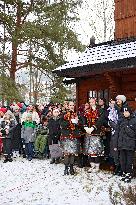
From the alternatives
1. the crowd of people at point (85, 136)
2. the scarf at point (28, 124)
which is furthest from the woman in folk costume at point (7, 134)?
the scarf at point (28, 124)

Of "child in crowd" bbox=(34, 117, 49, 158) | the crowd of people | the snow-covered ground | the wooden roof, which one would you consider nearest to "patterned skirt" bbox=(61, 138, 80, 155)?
the crowd of people

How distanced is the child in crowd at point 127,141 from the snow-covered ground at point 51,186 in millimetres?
366

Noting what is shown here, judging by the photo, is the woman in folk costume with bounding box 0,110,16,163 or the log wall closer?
the log wall

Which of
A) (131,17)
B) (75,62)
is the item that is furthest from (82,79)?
(131,17)

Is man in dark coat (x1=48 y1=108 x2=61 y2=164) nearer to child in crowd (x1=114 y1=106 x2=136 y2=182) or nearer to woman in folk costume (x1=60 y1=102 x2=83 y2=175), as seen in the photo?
woman in folk costume (x1=60 y1=102 x2=83 y2=175)

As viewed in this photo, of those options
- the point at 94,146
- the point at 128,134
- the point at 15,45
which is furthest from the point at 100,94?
the point at 15,45

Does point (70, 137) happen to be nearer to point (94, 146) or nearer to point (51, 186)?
point (94, 146)

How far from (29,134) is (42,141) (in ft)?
1.71

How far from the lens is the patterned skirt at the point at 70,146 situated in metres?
10.4

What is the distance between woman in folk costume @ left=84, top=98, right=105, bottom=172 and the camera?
10500 millimetres

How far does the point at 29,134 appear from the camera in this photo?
44.2ft

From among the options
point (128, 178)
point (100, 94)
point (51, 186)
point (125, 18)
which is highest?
point (125, 18)

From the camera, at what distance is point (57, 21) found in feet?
64.8

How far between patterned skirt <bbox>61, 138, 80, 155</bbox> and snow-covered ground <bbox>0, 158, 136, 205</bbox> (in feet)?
1.93
